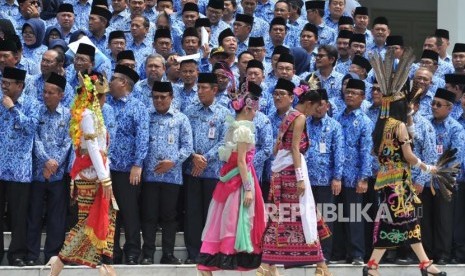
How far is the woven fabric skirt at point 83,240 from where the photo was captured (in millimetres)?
13031

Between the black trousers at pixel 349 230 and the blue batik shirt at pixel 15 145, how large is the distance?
3570mm

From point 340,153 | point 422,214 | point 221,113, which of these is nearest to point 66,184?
point 221,113

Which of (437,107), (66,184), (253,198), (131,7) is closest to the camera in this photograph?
(253,198)

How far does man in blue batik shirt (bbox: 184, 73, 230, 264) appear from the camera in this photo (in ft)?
48.5

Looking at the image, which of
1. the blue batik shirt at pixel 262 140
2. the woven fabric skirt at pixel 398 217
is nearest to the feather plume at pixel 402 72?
the woven fabric skirt at pixel 398 217

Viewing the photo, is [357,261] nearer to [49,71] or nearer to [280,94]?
[280,94]

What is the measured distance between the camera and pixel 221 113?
49.3 feet

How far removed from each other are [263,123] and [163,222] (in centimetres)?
154

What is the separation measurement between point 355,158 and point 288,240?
2.14 m

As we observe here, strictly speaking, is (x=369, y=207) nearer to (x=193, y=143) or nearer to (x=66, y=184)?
(x=193, y=143)

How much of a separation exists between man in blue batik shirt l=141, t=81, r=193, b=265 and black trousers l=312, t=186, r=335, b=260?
152 centimetres

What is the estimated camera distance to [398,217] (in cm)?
1356

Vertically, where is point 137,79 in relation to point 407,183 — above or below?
above

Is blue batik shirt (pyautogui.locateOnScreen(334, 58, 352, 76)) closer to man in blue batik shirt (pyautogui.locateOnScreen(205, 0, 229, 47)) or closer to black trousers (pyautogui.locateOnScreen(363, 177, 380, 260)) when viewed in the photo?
man in blue batik shirt (pyautogui.locateOnScreen(205, 0, 229, 47))
